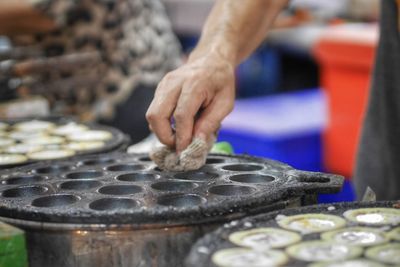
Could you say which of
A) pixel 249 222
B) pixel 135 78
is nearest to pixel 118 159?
pixel 249 222

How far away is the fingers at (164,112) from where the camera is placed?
2227 mm

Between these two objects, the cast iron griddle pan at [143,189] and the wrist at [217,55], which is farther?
the wrist at [217,55]

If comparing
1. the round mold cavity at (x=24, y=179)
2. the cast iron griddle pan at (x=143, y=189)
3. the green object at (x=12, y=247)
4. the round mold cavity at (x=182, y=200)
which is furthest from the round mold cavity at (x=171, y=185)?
the green object at (x=12, y=247)

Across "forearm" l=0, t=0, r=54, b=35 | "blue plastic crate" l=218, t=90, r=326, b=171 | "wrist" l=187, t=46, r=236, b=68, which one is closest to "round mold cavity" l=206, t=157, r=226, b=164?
"wrist" l=187, t=46, r=236, b=68

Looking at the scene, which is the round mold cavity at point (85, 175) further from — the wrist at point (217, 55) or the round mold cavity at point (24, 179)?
the wrist at point (217, 55)

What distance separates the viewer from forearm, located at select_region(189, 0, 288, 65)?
2.56 metres

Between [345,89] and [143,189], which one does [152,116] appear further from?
[345,89]

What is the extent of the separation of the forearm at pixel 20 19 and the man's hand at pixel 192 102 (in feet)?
5.59

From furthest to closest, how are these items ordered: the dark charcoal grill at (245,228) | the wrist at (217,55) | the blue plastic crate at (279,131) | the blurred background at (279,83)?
the blue plastic crate at (279,131) < the blurred background at (279,83) < the wrist at (217,55) < the dark charcoal grill at (245,228)

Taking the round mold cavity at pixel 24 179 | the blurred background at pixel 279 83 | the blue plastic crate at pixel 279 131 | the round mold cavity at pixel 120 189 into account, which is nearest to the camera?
the round mold cavity at pixel 120 189

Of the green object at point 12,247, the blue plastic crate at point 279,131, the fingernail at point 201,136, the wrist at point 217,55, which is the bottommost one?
the blue plastic crate at point 279,131

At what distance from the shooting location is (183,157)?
2.14 meters

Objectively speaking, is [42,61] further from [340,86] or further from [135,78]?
[340,86]

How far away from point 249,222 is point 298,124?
3.68 metres
